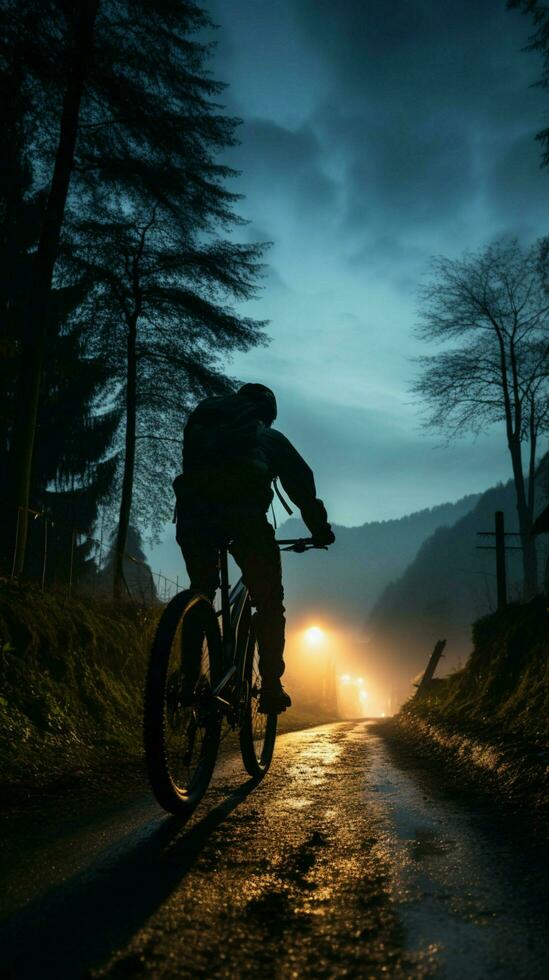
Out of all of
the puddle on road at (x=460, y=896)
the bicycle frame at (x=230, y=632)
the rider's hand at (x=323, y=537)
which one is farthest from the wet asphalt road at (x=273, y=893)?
the rider's hand at (x=323, y=537)

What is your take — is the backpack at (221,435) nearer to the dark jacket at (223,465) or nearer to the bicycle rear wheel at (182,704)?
the dark jacket at (223,465)

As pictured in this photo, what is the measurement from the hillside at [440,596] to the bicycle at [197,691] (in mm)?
99248

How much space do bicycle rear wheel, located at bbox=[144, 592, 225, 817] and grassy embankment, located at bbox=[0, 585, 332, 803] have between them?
98 cm

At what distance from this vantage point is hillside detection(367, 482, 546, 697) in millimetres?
103438

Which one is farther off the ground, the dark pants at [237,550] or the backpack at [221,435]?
the backpack at [221,435]

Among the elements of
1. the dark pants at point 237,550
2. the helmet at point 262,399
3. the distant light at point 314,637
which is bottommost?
the distant light at point 314,637

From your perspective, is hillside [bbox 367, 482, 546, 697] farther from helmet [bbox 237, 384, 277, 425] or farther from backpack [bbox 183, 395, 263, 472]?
backpack [bbox 183, 395, 263, 472]

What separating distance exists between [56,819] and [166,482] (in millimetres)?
14233

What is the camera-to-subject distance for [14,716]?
175 inches

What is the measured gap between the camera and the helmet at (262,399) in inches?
149

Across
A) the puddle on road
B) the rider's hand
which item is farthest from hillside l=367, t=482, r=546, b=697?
the puddle on road

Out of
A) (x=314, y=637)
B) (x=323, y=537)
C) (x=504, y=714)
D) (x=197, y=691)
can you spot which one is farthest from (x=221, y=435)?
(x=314, y=637)

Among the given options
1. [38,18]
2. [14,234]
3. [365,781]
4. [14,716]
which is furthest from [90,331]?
[365,781]

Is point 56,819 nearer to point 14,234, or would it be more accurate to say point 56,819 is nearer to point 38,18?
point 38,18
